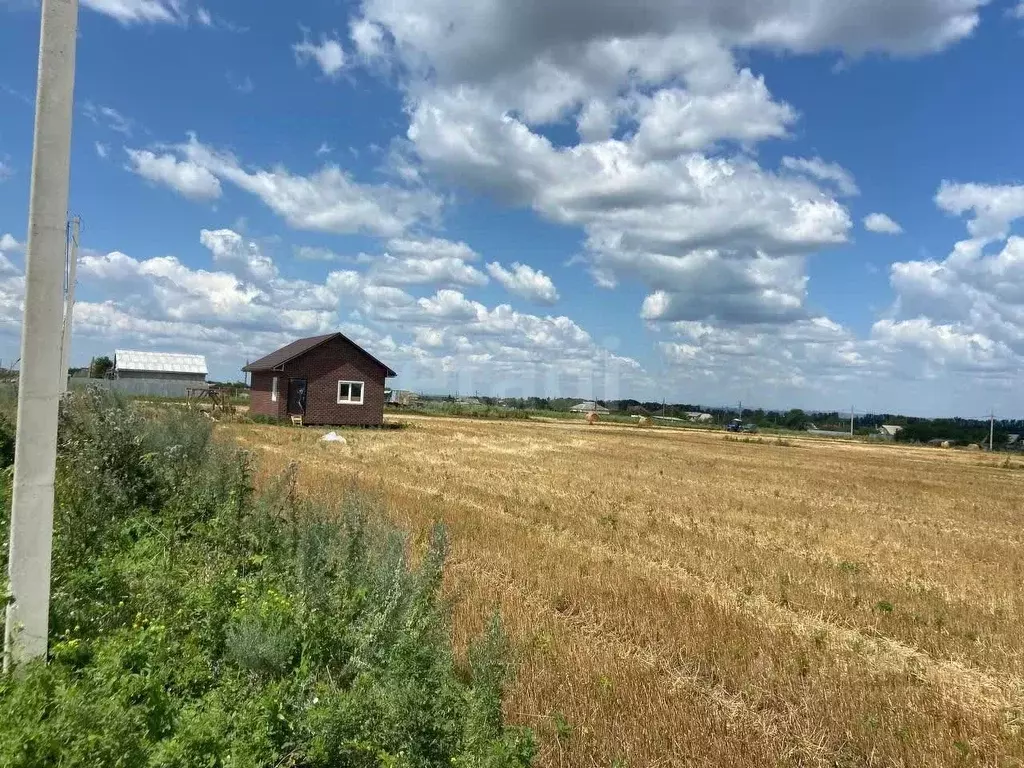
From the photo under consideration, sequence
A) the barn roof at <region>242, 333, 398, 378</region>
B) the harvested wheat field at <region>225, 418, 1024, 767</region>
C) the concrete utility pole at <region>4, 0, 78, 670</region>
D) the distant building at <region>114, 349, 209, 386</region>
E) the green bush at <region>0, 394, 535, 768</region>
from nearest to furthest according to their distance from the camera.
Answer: the green bush at <region>0, 394, 535, 768</region>
the concrete utility pole at <region>4, 0, 78, 670</region>
the harvested wheat field at <region>225, 418, 1024, 767</region>
the barn roof at <region>242, 333, 398, 378</region>
the distant building at <region>114, 349, 209, 386</region>

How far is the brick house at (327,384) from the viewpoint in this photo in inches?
1431

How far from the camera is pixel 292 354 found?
37312 mm

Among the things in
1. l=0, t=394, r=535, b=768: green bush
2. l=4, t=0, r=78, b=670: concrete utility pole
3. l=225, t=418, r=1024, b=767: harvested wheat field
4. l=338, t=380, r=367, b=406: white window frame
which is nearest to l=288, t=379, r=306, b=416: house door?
l=338, t=380, r=367, b=406: white window frame

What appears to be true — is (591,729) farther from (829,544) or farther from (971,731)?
(829,544)

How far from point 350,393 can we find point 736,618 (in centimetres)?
3240

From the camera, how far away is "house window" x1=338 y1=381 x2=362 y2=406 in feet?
122

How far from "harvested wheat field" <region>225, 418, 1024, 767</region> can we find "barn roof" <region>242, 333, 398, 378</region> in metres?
20.7

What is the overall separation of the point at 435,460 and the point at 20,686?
18.6m

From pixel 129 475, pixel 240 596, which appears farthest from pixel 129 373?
pixel 240 596

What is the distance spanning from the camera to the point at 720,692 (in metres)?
5.34

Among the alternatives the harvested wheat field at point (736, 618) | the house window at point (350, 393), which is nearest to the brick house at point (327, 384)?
the house window at point (350, 393)

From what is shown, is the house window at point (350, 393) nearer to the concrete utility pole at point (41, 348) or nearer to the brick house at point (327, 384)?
the brick house at point (327, 384)

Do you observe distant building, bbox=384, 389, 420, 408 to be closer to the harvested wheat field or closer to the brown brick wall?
the brown brick wall

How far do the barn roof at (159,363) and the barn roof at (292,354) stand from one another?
114ft
